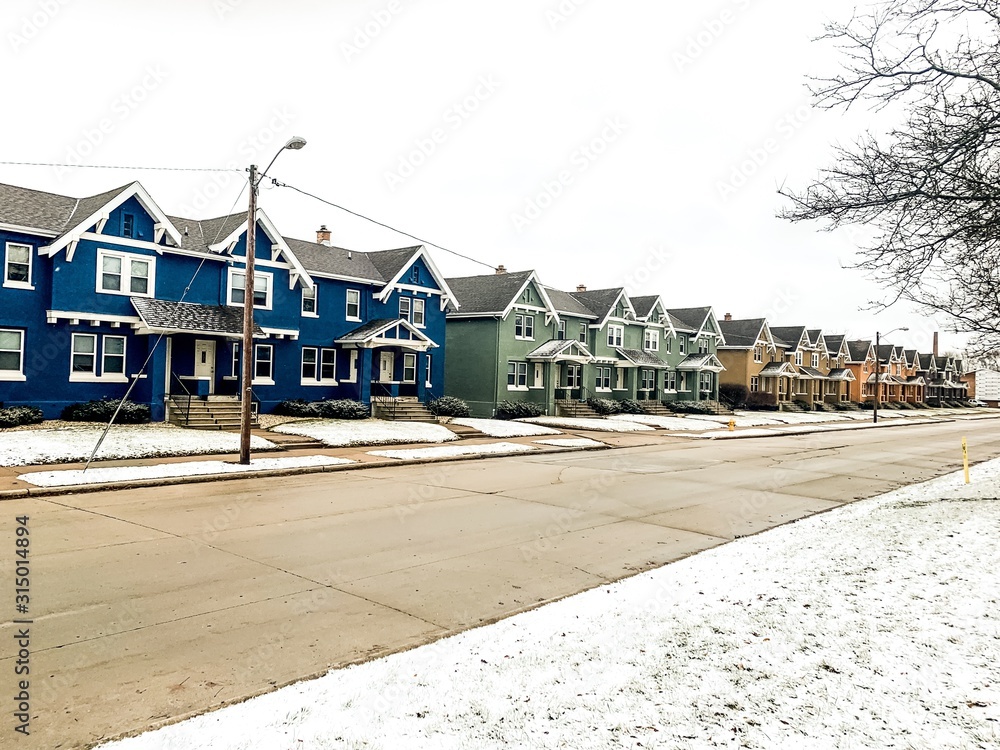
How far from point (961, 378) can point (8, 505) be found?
441 ft

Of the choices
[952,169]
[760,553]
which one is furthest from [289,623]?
[952,169]

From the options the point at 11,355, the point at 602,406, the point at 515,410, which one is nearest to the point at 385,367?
the point at 515,410

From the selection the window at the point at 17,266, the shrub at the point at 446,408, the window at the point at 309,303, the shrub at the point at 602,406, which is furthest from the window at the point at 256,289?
the shrub at the point at 602,406

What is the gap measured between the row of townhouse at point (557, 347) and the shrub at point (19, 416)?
21.7 metres

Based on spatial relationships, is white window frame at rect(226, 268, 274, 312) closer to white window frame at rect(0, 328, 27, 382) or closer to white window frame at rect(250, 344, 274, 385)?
white window frame at rect(250, 344, 274, 385)

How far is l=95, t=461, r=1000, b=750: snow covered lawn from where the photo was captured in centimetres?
398

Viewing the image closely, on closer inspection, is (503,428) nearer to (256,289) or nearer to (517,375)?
(517,375)

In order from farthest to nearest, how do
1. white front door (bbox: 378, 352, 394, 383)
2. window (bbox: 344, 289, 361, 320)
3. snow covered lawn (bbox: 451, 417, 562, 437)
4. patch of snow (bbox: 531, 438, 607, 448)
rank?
white front door (bbox: 378, 352, 394, 383) → window (bbox: 344, 289, 361, 320) → snow covered lawn (bbox: 451, 417, 562, 437) → patch of snow (bbox: 531, 438, 607, 448)

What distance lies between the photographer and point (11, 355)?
23109mm

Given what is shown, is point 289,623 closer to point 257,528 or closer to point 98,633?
point 98,633

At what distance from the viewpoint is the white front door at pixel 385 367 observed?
3456 centimetres

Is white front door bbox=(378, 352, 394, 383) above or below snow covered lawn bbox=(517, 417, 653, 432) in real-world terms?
above

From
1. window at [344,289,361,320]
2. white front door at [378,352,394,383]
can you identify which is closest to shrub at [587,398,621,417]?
white front door at [378,352,394,383]

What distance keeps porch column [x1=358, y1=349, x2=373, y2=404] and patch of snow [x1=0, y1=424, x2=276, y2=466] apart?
31.6ft
